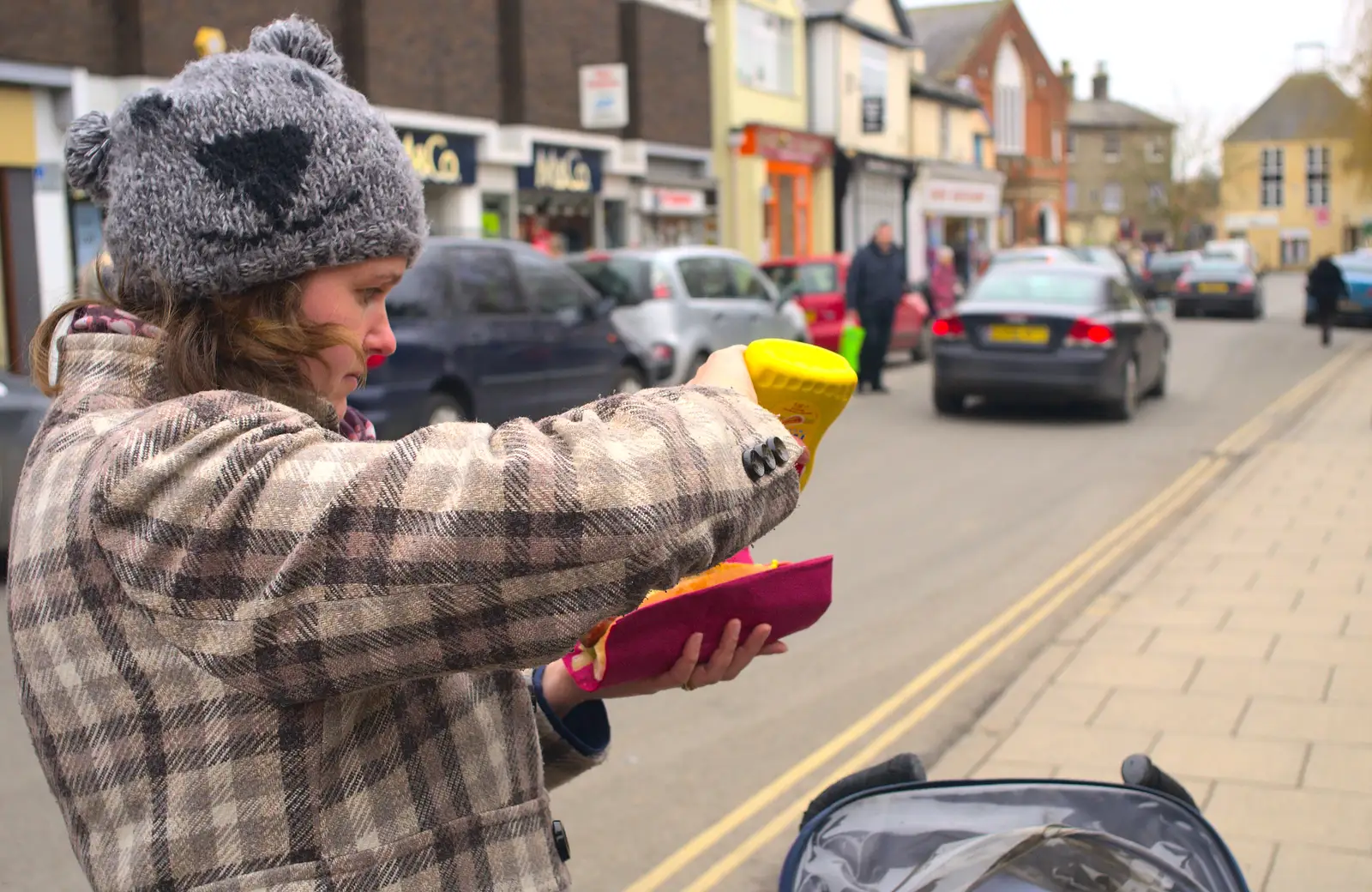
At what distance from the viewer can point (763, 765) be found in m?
4.58

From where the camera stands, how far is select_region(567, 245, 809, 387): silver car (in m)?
14.1

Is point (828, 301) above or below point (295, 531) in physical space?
above

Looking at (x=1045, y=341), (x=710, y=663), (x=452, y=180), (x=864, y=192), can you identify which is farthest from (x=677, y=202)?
(x=710, y=663)

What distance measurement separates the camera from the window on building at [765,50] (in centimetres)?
3134

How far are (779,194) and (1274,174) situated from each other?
6539 cm

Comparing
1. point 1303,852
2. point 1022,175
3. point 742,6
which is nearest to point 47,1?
point 1303,852

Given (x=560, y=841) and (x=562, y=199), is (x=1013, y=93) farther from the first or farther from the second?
(x=560, y=841)

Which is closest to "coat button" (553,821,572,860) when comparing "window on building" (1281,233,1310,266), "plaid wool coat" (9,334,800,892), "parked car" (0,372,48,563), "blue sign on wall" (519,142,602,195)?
"plaid wool coat" (9,334,800,892)

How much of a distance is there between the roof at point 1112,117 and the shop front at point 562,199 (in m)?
64.7

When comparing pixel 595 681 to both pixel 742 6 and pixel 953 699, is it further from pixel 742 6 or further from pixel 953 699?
pixel 742 6

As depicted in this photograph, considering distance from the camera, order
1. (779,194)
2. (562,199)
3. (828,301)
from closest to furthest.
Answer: (828,301) → (562,199) → (779,194)

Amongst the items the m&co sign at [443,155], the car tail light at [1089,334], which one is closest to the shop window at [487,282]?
the car tail light at [1089,334]

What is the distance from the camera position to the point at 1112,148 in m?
85.4

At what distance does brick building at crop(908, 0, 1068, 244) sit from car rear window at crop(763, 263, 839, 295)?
2980 centimetres
